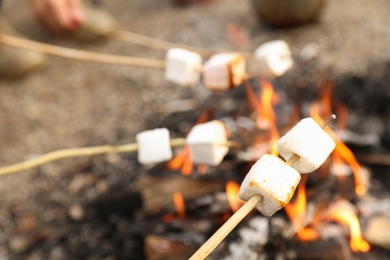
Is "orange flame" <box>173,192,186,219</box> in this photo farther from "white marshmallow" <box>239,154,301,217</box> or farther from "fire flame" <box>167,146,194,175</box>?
"white marshmallow" <box>239,154,301,217</box>

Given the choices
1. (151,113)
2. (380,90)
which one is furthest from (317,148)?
(151,113)

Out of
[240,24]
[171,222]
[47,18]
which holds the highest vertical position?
[47,18]

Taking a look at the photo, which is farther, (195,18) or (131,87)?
(195,18)

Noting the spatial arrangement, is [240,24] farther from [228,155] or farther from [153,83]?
[228,155]

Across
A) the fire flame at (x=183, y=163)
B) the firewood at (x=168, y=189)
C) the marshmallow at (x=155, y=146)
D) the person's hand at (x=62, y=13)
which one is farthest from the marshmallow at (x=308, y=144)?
the person's hand at (x=62, y=13)

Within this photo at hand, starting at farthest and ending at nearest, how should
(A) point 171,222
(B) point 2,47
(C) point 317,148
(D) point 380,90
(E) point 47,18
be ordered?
(E) point 47,18 → (B) point 2,47 → (D) point 380,90 → (A) point 171,222 → (C) point 317,148

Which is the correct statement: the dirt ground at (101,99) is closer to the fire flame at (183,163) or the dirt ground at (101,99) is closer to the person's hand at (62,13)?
the person's hand at (62,13)

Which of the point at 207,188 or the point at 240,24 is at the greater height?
the point at 240,24

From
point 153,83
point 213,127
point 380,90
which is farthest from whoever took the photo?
point 153,83
